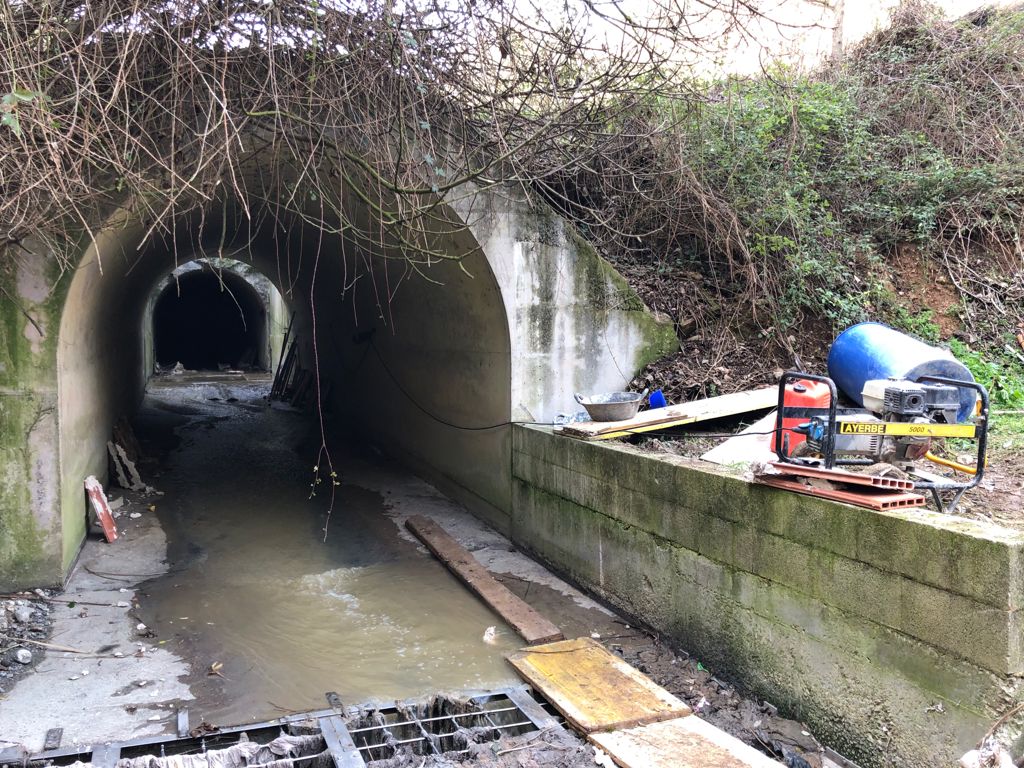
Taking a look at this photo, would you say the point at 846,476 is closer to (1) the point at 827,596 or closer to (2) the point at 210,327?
(1) the point at 827,596

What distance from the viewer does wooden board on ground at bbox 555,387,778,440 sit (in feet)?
20.1

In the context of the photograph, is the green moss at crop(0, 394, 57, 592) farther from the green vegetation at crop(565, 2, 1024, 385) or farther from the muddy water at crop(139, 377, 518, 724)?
the green vegetation at crop(565, 2, 1024, 385)

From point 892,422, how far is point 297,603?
4683mm

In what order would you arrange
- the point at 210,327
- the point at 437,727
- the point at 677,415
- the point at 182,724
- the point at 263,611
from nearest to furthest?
the point at 182,724, the point at 437,727, the point at 263,611, the point at 677,415, the point at 210,327

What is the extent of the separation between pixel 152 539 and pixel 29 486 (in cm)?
179

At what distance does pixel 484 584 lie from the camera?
6.22 m

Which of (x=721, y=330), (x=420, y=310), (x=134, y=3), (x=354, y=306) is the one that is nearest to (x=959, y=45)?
(x=721, y=330)

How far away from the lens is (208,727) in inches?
159

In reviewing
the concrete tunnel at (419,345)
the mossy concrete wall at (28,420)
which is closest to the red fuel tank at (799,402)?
the concrete tunnel at (419,345)

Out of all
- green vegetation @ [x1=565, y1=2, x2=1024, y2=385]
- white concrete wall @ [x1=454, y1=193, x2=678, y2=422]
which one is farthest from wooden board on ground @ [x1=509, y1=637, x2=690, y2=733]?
green vegetation @ [x1=565, y1=2, x2=1024, y2=385]

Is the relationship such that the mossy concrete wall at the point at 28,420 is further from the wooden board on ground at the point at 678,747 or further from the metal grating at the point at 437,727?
the wooden board on ground at the point at 678,747

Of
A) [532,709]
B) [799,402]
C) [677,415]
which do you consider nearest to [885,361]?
[799,402]

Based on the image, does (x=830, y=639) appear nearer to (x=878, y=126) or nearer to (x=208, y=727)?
(x=208, y=727)

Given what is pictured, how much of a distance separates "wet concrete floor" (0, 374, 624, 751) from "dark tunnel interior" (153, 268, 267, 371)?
17694mm
